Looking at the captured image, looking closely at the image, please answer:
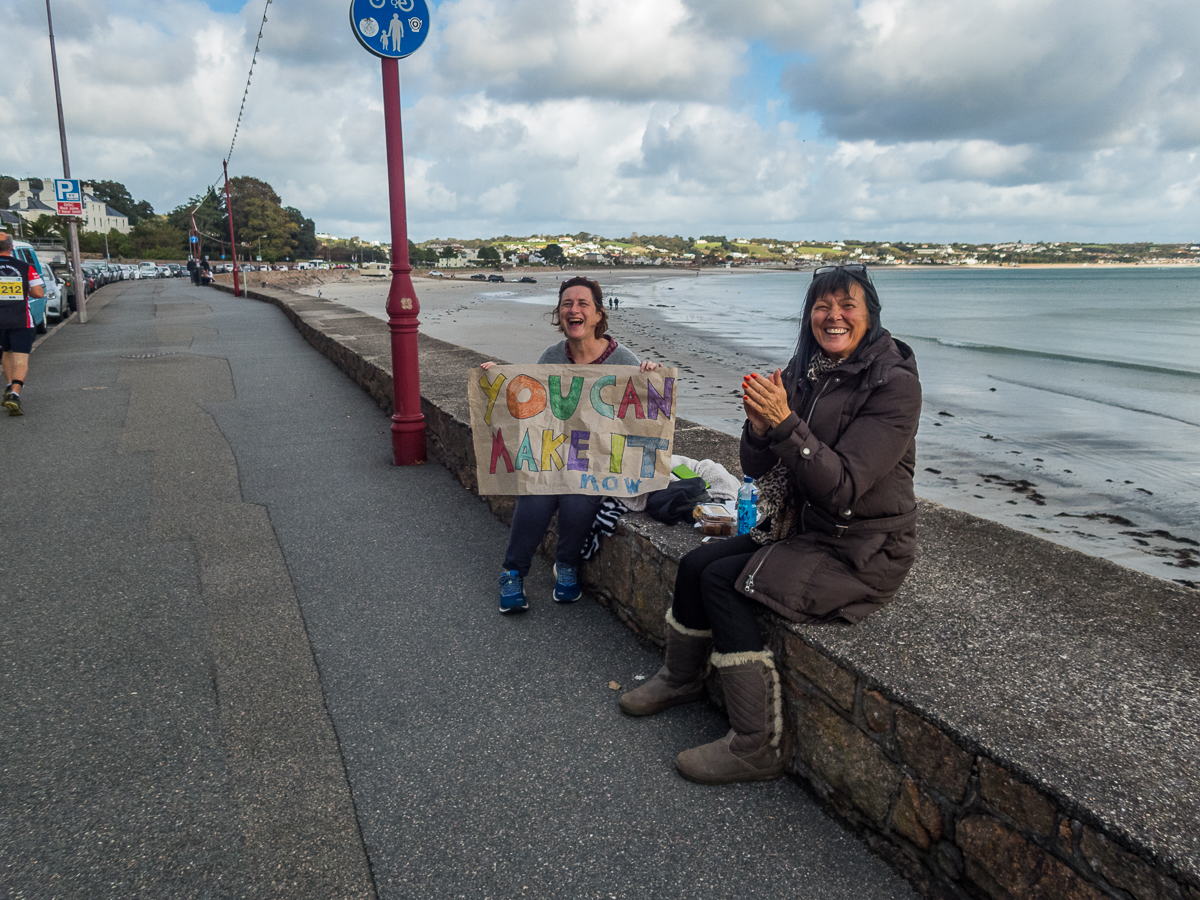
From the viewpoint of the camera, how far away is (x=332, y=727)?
2.85 m

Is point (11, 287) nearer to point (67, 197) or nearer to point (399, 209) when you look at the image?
point (399, 209)

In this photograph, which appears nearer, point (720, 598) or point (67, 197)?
point (720, 598)

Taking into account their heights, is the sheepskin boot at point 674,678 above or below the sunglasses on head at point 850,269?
below

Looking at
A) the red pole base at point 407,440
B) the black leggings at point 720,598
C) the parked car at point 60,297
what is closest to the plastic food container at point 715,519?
the black leggings at point 720,598

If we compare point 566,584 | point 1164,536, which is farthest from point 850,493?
point 1164,536

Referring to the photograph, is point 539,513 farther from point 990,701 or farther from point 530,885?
point 990,701

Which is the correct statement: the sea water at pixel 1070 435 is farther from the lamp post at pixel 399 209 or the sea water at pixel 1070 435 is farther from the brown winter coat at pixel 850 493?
the lamp post at pixel 399 209

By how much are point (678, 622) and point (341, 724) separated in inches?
53.3

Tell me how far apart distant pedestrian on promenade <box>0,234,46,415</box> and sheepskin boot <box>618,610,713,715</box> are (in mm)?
8350

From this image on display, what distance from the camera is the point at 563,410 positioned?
3896mm

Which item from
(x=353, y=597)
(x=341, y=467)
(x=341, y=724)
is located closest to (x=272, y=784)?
(x=341, y=724)

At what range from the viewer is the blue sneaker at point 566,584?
3.86 m

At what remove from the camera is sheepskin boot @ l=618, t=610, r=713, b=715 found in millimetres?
2875

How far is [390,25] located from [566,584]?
437cm
